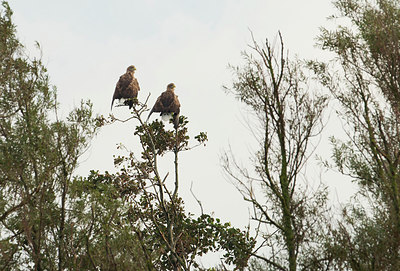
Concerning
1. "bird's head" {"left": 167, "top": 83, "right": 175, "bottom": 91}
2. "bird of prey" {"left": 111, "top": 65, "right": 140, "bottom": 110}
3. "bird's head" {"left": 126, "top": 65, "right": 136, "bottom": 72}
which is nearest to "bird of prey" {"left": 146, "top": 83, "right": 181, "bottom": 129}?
"bird's head" {"left": 167, "top": 83, "right": 175, "bottom": 91}

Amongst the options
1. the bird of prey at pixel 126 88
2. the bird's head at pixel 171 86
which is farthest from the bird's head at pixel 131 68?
the bird's head at pixel 171 86

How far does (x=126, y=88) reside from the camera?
514 inches

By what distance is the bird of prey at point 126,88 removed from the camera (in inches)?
501

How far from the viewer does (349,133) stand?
13.3 metres

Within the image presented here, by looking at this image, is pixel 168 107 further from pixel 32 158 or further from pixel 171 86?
pixel 32 158

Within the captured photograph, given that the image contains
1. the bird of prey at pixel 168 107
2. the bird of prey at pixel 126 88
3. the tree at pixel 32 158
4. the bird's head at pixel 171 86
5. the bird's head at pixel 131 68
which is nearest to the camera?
the tree at pixel 32 158

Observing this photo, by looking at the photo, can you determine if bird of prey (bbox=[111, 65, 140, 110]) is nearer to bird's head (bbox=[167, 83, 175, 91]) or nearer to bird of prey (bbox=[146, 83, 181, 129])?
bird of prey (bbox=[146, 83, 181, 129])

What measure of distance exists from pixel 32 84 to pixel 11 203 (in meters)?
3.24

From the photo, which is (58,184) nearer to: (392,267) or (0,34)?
(0,34)

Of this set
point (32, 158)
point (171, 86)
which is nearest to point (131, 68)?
point (171, 86)

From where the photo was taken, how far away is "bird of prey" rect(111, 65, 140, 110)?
1273cm

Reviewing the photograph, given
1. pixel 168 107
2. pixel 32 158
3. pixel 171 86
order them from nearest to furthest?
pixel 32 158 < pixel 168 107 < pixel 171 86

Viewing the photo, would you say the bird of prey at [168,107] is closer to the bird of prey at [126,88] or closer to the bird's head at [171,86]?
the bird's head at [171,86]

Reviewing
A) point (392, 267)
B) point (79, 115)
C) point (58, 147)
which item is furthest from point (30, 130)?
point (392, 267)
